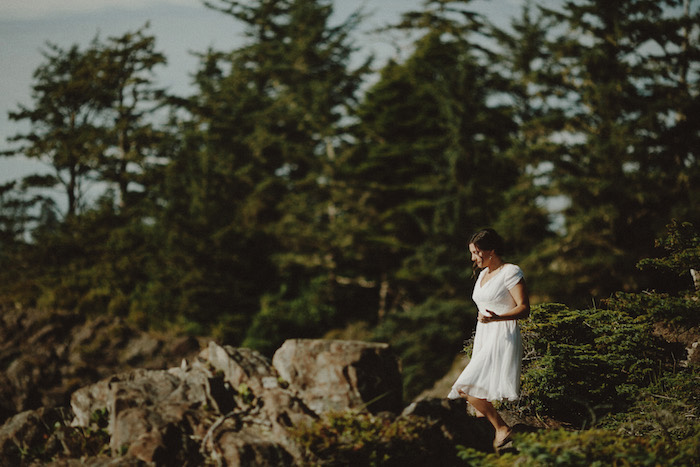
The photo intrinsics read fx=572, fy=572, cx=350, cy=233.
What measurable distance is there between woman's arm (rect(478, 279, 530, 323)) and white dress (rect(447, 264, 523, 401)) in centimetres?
6

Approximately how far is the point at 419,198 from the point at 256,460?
17.6 m

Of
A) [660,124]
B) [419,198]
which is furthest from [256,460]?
[419,198]

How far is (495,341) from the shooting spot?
4875mm

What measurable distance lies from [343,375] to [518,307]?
69.0 inches

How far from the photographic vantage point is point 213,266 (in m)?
21.3

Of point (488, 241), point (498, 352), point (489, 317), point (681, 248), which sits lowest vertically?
point (498, 352)

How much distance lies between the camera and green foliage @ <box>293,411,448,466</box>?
433 cm

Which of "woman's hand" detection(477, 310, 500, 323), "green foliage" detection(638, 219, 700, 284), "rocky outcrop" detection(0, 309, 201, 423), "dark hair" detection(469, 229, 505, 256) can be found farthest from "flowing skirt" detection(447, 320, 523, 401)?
"rocky outcrop" detection(0, 309, 201, 423)

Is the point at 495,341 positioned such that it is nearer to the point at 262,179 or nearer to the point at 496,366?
the point at 496,366

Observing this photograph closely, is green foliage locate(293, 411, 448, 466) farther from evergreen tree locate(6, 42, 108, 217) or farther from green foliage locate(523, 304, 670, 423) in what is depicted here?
evergreen tree locate(6, 42, 108, 217)

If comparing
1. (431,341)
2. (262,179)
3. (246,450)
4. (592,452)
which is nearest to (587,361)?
(592,452)

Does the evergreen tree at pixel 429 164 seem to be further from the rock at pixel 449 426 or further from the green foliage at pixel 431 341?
the rock at pixel 449 426

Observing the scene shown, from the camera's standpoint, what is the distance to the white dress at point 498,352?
478 cm

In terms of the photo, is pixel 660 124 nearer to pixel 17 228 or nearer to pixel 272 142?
pixel 272 142
